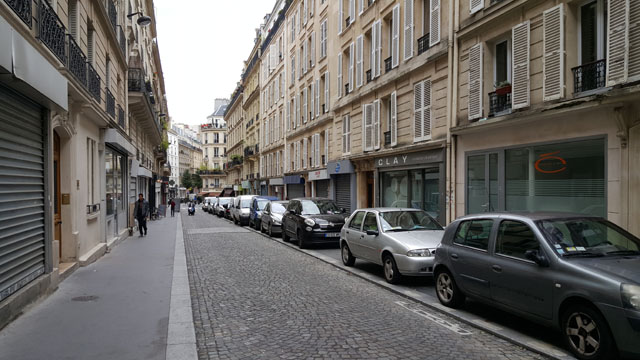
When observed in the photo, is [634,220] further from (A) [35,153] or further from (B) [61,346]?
(A) [35,153]

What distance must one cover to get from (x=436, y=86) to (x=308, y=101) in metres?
16.7

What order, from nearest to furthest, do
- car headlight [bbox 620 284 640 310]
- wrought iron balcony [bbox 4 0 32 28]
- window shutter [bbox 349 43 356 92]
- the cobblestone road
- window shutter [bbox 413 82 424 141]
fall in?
1. car headlight [bbox 620 284 640 310]
2. the cobblestone road
3. wrought iron balcony [bbox 4 0 32 28]
4. window shutter [bbox 413 82 424 141]
5. window shutter [bbox 349 43 356 92]

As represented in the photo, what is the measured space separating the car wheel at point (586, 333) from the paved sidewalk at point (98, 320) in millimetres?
4361

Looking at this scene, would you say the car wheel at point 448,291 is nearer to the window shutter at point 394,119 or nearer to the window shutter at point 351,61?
the window shutter at point 394,119

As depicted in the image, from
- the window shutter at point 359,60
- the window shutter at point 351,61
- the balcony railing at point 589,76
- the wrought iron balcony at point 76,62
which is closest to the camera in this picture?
the balcony railing at point 589,76

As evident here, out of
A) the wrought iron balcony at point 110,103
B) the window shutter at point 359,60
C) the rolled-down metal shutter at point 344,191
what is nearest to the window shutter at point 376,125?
the window shutter at point 359,60

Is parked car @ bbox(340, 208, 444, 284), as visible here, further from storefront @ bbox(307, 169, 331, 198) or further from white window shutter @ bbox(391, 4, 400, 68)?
storefront @ bbox(307, 169, 331, 198)

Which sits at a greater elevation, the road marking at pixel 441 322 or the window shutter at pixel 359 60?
the window shutter at pixel 359 60

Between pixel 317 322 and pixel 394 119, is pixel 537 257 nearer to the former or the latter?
pixel 317 322

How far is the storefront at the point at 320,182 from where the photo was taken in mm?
26520

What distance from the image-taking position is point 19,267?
6762 millimetres

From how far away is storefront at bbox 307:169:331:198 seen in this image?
26.5 m

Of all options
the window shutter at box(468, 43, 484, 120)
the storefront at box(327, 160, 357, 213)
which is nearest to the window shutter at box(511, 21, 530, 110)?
the window shutter at box(468, 43, 484, 120)

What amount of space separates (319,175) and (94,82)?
16.2 m
